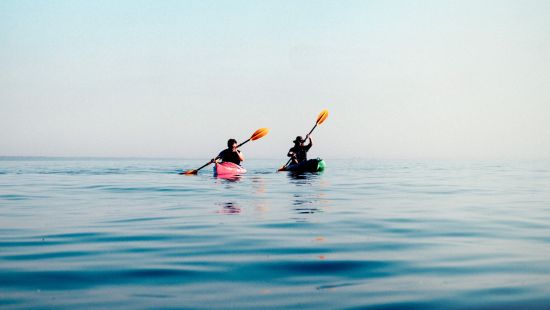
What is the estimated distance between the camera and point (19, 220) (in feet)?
24.8

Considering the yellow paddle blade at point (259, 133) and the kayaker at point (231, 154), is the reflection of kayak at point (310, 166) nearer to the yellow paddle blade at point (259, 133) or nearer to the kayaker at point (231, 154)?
the yellow paddle blade at point (259, 133)

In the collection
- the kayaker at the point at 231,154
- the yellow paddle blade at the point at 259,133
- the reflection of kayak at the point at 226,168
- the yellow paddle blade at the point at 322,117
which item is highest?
the yellow paddle blade at the point at 322,117

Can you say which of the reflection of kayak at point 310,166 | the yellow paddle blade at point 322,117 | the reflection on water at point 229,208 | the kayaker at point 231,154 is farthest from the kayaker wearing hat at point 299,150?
the reflection on water at point 229,208

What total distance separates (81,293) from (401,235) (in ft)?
13.2

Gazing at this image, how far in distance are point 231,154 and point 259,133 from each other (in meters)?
2.48

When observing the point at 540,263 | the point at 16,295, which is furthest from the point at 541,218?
the point at 16,295

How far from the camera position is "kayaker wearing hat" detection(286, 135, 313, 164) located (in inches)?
973

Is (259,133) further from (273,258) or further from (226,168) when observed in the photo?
(273,258)

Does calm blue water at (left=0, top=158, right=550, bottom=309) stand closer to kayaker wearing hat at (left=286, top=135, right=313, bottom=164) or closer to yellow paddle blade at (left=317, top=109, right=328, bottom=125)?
kayaker wearing hat at (left=286, top=135, right=313, bottom=164)

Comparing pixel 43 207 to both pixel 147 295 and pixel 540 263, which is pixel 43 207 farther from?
pixel 540 263

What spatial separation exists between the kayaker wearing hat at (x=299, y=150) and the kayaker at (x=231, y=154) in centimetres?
367

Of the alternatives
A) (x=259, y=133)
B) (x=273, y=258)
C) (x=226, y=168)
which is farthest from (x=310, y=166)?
(x=273, y=258)

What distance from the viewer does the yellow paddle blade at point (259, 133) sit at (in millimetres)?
24031

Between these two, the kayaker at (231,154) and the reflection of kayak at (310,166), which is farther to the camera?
the reflection of kayak at (310,166)
